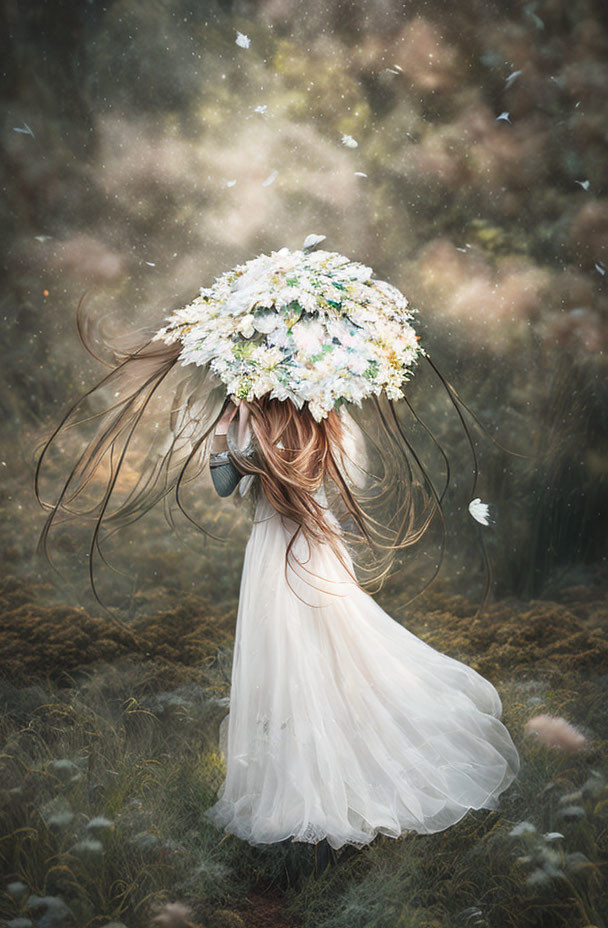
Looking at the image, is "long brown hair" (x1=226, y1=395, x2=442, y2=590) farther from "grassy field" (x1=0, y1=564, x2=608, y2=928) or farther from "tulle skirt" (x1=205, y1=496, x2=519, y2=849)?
"grassy field" (x1=0, y1=564, x2=608, y2=928)

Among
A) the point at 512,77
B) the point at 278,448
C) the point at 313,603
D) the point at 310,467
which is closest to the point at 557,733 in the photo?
the point at 313,603

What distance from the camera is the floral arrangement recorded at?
2.15 m

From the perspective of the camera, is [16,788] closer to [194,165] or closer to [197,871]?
[197,871]

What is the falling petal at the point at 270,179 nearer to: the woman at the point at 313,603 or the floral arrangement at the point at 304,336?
the woman at the point at 313,603

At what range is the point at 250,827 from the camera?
2.27 m

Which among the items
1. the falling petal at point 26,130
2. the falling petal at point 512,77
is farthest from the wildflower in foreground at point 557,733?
the falling petal at point 26,130

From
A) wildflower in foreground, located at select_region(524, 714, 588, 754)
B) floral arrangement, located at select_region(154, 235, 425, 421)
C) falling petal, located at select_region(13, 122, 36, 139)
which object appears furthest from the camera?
falling petal, located at select_region(13, 122, 36, 139)

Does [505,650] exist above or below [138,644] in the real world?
above

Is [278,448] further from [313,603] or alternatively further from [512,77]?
[512,77]

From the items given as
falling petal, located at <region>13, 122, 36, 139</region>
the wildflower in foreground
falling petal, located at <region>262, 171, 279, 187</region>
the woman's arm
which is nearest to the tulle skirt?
the woman's arm

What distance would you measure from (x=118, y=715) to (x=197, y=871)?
126 cm

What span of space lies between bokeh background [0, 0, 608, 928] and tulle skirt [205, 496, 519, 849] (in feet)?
6.54

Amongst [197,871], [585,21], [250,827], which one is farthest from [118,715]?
[585,21]

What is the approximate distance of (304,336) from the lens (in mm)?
2172
